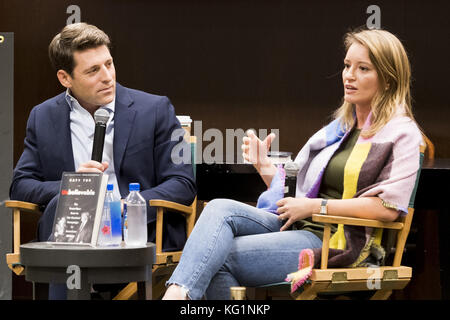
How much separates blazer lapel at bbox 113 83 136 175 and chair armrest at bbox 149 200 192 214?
9.8 inches

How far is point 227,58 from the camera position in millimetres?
5539

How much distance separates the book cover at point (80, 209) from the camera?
7.84 feet

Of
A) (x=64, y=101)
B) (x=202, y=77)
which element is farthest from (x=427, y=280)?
(x=64, y=101)

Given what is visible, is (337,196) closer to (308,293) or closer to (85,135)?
(308,293)

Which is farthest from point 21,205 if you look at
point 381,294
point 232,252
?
point 381,294

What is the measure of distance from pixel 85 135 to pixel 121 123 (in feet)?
0.54

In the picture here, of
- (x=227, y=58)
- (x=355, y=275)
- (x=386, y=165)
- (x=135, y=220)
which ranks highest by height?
(x=227, y=58)

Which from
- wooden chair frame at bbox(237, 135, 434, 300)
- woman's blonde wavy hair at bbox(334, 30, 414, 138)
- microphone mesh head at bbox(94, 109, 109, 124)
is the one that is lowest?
wooden chair frame at bbox(237, 135, 434, 300)

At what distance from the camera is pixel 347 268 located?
261 centimetres

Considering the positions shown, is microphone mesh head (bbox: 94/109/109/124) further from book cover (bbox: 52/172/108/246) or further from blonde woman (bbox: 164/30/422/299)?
blonde woman (bbox: 164/30/422/299)

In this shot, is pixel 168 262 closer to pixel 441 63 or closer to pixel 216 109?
pixel 216 109

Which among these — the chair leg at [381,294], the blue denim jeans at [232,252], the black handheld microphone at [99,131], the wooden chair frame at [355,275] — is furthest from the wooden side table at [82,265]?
the chair leg at [381,294]

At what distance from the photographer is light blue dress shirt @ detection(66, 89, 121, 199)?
3145mm

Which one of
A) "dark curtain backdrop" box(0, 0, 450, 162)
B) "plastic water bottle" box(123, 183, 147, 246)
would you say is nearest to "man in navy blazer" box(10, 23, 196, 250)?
"plastic water bottle" box(123, 183, 147, 246)
